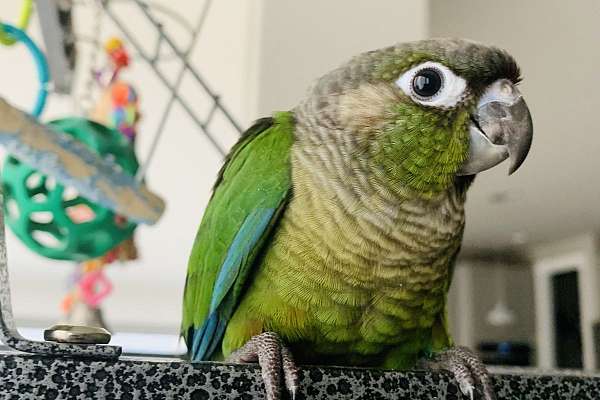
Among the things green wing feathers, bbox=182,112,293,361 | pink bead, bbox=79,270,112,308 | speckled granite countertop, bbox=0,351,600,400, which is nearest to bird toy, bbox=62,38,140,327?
pink bead, bbox=79,270,112,308

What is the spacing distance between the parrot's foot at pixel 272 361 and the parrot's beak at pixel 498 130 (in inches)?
11.5

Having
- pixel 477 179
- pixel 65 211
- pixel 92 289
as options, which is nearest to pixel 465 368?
pixel 65 211

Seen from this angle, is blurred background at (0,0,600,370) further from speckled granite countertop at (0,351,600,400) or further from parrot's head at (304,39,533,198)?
parrot's head at (304,39,533,198)

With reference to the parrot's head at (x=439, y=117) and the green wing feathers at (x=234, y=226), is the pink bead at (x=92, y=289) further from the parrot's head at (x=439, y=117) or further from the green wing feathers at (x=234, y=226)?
the parrot's head at (x=439, y=117)

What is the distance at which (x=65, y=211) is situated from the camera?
955mm

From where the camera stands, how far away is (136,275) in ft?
16.6

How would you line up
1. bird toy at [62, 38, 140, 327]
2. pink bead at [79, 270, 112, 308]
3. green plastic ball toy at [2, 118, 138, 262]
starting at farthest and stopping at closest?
pink bead at [79, 270, 112, 308] < bird toy at [62, 38, 140, 327] < green plastic ball toy at [2, 118, 138, 262]

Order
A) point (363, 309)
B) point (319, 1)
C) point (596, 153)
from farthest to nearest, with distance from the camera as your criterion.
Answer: point (596, 153) → point (319, 1) → point (363, 309)

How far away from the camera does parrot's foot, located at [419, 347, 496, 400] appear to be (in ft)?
1.21

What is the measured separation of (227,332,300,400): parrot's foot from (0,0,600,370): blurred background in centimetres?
19

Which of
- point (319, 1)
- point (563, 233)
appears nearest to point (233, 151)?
point (319, 1)

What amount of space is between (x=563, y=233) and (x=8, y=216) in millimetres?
5158

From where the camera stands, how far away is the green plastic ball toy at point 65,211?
3.08ft

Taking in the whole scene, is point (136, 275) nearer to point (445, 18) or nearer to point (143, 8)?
point (445, 18)
